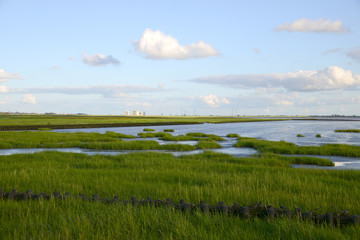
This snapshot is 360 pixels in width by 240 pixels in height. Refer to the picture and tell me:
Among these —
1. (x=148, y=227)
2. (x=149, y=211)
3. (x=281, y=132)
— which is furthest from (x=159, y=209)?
(x=281, y=132)

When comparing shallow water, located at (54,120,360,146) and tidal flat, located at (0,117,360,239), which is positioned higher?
tidal flat, located at (0,117,360,239)

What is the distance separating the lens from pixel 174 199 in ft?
34.4

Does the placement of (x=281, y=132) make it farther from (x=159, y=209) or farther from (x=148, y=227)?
(x=148, y=227)

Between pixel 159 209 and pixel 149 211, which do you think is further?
pixel 159 209

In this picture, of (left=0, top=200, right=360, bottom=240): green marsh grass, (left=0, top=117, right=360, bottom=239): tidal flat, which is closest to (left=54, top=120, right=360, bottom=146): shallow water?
(left=0, top=117, right=360, bottom=239): tidal flat

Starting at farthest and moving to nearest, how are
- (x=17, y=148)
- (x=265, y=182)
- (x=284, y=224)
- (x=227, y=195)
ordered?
(x=17, y=148) < (x=265, y=182) < (x=227, y=195) < (x=284, y=224)

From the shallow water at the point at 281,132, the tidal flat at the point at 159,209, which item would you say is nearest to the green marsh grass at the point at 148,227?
the tidal flat at the point at 159,209

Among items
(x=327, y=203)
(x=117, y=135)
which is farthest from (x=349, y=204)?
(x=117, y=135)

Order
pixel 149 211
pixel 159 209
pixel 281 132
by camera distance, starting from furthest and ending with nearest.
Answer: pixel 281 132 → pixel 159 209 → pixel 149 211

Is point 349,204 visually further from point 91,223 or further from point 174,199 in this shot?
point 91,223

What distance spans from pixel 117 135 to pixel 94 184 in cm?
4081

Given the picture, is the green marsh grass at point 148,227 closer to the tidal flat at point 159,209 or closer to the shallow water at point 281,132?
the tidal flat at point 159,209

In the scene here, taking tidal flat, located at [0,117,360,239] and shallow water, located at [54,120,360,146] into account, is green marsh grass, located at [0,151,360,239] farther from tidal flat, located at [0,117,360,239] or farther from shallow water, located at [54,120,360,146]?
shallow water, located at [54,120,360,146]

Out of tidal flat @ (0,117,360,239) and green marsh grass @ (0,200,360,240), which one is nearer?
green marsh grass @ (0,200,360,240)
